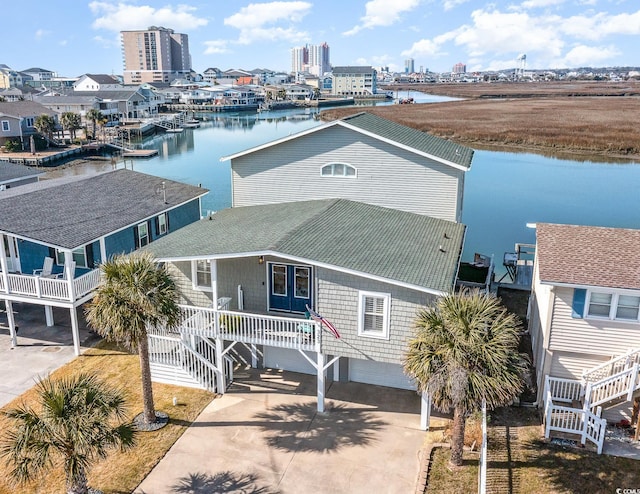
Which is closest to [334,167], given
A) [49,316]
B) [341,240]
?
[341,240]

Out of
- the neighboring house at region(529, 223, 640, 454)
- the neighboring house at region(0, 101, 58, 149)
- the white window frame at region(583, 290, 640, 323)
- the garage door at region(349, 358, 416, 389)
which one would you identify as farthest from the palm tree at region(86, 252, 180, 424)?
the neighboring house at region(0, 101, 58, 149)

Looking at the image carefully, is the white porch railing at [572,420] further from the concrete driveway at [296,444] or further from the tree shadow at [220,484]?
the tree shadow at [220,484]

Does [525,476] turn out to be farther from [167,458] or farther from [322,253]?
[167,458]

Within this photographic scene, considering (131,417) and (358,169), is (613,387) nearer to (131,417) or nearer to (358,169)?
(358,169)

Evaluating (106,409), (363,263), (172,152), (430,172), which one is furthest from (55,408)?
(172,152)

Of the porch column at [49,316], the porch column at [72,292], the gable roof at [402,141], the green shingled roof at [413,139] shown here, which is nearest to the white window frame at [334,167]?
the gable roof at [402,141]
